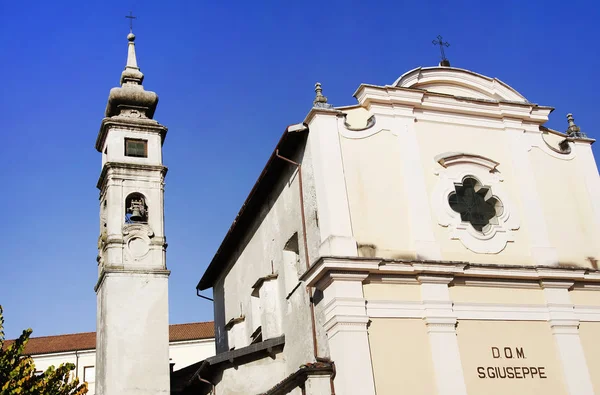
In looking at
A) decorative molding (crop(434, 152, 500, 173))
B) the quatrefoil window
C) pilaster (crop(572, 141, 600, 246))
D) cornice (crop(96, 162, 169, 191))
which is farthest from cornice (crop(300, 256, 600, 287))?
cornice (crop(96, 162, 169, 191))

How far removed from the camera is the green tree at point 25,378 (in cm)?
1244

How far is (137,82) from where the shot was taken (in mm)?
18234

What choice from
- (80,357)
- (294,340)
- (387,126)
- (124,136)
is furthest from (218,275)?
(80,357)

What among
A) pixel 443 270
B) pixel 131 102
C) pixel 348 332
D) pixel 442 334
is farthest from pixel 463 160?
pixel 131 102

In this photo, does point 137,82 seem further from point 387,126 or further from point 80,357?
point 80,357

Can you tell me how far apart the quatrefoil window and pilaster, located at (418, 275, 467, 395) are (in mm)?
1636

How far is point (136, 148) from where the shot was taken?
16.6m

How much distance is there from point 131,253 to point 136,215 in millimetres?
963

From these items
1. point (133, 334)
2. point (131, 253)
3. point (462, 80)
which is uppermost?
point (462, 80)

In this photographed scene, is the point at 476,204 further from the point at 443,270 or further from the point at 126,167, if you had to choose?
the point at 126,167

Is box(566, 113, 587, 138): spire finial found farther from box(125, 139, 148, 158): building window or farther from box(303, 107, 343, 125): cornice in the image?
box(125, 139, 148, 158): building window

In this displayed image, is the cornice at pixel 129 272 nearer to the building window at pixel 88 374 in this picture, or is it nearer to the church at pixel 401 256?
the church at pixel 401 256

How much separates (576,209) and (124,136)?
33.3ft

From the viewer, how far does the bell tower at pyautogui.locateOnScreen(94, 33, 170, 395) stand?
46.3 feet
